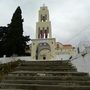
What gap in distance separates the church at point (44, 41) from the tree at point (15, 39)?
1.71m

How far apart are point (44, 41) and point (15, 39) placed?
4.67 metres

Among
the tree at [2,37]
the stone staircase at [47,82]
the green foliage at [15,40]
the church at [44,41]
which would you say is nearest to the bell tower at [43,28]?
the church at [44,41]

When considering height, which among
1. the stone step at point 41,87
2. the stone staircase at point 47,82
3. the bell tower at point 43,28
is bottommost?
the stone step at point 41,87

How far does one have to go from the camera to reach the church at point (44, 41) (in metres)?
29.1

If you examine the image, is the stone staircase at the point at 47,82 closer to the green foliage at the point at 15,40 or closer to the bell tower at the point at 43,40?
the green foliage at the point at 15,40

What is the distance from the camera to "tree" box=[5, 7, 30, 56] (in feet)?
86.4

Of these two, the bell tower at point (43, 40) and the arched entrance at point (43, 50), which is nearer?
the bell tower at point (43, 40)

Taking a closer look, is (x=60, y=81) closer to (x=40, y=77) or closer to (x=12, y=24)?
(x=40, y=77)

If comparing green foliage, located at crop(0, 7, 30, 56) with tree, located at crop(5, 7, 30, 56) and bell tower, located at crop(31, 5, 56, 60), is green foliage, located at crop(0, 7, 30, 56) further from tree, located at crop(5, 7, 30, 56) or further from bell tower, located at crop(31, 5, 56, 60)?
bell tower, located at crop(31, 5, 56, 60)

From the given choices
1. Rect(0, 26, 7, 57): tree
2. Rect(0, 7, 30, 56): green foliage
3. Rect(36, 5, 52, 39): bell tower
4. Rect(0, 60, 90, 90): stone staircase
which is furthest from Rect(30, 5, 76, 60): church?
Rect(0, 60, 90, 90): stone staircase

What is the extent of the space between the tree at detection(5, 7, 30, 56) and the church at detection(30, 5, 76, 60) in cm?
171

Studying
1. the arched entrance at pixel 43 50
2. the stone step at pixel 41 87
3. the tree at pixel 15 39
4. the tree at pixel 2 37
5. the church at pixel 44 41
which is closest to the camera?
the stone step at pixel 41 87

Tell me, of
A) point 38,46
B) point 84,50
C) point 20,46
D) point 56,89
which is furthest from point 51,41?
point 56,89

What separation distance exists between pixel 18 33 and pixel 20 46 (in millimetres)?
1727
